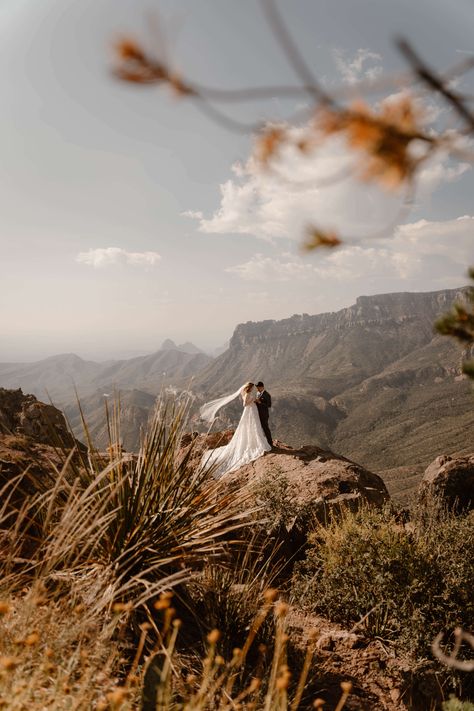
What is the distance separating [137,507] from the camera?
305 cm

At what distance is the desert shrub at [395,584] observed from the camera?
367 cm

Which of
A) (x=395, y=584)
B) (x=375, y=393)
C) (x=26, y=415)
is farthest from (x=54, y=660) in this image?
(x=375, y=393)

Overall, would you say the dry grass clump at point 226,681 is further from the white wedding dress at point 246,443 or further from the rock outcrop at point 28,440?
the white wedding dress at point 246,443

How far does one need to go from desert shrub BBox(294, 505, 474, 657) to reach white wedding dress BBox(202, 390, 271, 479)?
5.45m

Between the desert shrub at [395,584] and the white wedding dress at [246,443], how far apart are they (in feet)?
17.9

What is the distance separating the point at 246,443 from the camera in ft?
35.2

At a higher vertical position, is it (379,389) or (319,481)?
(319,481)

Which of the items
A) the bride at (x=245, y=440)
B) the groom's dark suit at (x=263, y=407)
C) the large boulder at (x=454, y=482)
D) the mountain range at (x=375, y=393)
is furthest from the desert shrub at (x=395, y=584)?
the groom's dark suit at (x=263, y=407)

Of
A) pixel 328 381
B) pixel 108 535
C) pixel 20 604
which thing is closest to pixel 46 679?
pixel 20 604

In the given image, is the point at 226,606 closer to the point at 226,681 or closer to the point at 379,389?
the point at 226,681

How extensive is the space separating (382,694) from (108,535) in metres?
2.42

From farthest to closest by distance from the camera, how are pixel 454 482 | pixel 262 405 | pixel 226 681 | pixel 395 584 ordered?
pixel 262 405
pixel 454 482
pixel 395 584
pixel 226 681

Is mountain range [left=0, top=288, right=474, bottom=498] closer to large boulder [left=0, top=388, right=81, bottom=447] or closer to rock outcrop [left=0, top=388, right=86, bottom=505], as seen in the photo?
rock outcrop [left=0, top=388, right=86, bottom=505]

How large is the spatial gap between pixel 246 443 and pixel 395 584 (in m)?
6.95
